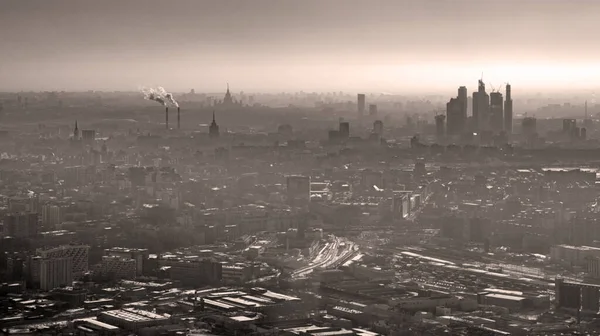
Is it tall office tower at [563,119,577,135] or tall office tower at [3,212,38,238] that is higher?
tall office tower at [563,119,577,135]

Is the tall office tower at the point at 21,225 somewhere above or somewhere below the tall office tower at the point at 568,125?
below

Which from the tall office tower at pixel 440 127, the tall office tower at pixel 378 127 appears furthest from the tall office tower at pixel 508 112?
the tall office tower at pixel 378 127

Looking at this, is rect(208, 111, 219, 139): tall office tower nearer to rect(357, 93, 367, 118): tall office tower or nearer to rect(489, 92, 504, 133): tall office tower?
rect(357, 93, 367, 118): tall office tower

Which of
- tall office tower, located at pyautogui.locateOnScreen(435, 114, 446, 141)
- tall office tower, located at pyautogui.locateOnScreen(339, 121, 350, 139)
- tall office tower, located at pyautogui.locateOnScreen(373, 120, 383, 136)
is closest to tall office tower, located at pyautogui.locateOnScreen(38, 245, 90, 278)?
tall office tower, located at pyautogui.locateOnScreen(339, 121, 350, 139)

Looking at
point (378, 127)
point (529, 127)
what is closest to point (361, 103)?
point (378, 127)

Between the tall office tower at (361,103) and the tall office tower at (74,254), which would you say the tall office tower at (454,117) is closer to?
the tall office tower at (361,103)

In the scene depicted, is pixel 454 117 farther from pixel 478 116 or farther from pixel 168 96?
pixel 168 96

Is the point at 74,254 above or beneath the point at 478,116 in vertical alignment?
beneath
